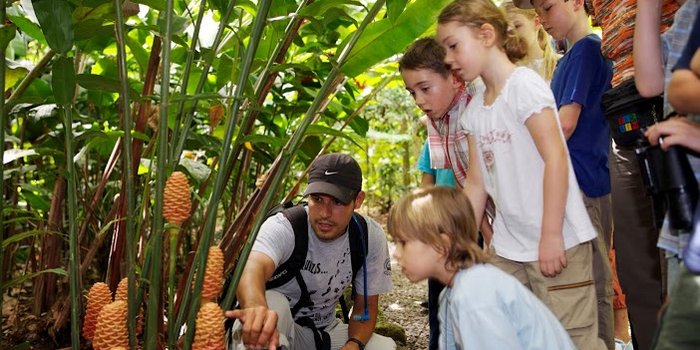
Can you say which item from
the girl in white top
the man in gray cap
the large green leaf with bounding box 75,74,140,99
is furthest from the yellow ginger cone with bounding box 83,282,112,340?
the girl in white top

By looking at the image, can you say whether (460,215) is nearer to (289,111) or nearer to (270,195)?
(270,195)

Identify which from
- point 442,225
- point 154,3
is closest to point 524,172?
point 442,225

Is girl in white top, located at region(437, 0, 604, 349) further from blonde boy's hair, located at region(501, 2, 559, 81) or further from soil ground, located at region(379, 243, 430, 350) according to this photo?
soil ground, located at region(379, 243, 430, 350)

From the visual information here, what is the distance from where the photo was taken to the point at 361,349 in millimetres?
2666

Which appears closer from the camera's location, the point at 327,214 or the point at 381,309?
the point at 327,214

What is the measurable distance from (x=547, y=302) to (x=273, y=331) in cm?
71

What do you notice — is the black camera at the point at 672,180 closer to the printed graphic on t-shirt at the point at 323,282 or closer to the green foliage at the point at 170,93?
the green foliage at the point at 170,93

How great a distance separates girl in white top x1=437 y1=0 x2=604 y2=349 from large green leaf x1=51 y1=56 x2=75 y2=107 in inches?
38.6

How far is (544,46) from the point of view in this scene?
291 cm

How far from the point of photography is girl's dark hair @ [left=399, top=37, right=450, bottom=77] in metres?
2.42

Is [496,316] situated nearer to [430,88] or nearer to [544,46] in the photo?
[430,88]

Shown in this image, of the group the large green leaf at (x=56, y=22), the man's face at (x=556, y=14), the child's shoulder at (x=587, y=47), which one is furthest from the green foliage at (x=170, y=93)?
the child's shoulder at (x=587, y=47)

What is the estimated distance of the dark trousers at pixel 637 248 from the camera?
213 centimetres

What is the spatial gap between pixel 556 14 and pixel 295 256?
1.15 metres
